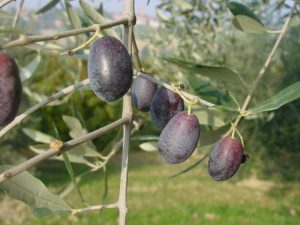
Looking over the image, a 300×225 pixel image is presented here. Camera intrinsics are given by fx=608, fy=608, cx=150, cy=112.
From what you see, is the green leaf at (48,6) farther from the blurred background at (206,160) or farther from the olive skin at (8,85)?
the blurred background at (206,160)

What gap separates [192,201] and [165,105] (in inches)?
255

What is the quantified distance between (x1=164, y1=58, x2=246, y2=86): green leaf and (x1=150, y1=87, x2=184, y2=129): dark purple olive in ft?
0.15

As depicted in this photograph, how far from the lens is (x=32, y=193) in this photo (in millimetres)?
873

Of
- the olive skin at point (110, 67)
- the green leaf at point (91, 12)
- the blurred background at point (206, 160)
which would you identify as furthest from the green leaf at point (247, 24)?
the blurred background at point (206, 160)

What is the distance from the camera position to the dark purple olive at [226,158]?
2.67 ft

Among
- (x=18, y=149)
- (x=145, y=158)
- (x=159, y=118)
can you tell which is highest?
(x=159, y=118)

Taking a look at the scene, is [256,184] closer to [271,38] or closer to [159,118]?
[271,38]

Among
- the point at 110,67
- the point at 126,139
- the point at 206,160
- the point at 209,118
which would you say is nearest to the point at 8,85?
the point at 110,67

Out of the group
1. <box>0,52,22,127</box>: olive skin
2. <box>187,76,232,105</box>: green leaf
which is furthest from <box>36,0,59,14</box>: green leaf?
<box>0,52,22,127</box>: olive skin

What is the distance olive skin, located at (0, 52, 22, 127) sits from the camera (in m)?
0.53

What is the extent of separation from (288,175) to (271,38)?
1.79 m

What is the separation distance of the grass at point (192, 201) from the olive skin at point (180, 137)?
176 inches

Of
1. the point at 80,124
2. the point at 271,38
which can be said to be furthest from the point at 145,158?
the point at 80,124

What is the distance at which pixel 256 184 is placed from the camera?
8.48 m
